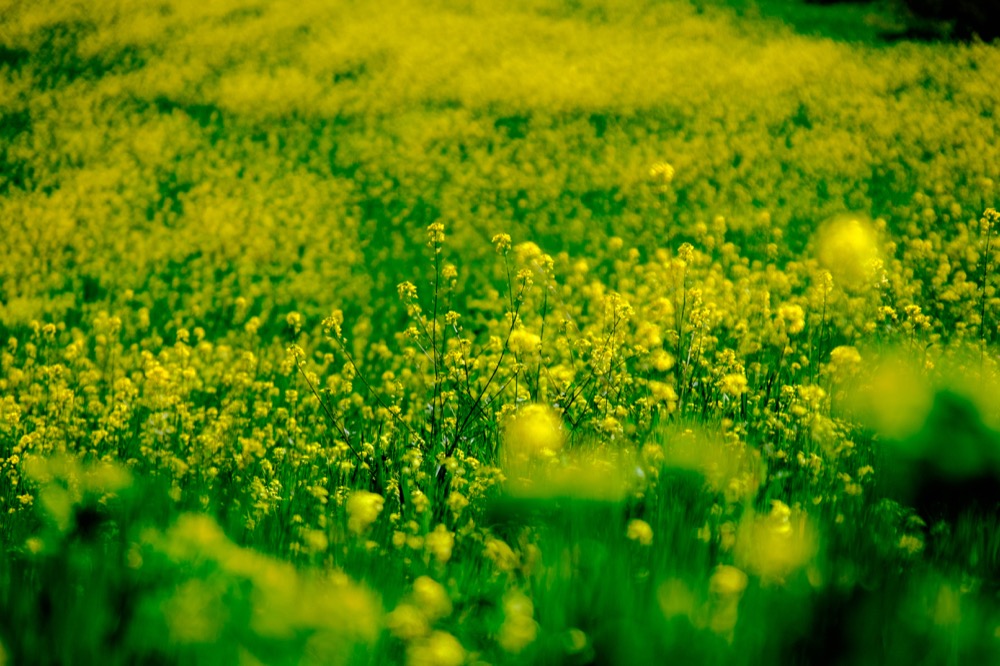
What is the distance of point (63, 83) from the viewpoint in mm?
16203

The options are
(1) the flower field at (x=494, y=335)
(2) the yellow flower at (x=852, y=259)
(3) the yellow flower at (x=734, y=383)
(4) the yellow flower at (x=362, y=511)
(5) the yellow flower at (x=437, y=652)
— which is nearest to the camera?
(5) the yellow flower at (x=437, y=652)

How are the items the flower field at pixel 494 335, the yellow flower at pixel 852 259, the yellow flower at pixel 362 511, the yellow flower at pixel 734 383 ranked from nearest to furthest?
the flower field at pixel 494 335, the yellow flower at pixel 362 511, the yellow flower at pixel 734 383, the yellow flower at pixel 852 259

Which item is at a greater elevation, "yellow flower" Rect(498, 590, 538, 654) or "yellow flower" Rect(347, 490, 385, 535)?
"yellow flower" Rect(498, 590, 538, 654)

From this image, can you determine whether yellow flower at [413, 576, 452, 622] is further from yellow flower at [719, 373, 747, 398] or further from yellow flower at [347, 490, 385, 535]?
yellow flower at [719, 373, 747, 398]

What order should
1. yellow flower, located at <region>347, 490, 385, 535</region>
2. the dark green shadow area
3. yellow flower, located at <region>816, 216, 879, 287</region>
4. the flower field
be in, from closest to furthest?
1. the flower field
2. yellow flower, located at <region>347, 490, 385, 535</region>
3. yellow flower, located at <region>816, 216, 879, 287</region>
4. the dark green shadow area

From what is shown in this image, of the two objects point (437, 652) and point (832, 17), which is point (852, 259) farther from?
point (832, 17)

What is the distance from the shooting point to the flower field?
169cm

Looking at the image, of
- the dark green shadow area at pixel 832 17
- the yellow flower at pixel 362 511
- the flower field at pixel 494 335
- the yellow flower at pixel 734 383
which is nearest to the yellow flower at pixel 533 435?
the flower field at pixel 494 335

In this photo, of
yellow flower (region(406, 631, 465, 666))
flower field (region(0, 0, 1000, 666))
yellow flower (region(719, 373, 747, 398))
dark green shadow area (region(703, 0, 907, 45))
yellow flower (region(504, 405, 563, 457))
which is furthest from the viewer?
dark green shadow area (region(703, 0, 907, 45))

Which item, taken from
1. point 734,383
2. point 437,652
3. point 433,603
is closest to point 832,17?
point 734,383

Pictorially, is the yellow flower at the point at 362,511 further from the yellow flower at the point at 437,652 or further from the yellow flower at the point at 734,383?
the yellow flower at the point at 734,383

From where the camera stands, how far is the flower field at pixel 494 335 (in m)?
1.69

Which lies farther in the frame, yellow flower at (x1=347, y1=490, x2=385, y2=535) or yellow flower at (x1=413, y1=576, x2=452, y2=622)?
yellow flower at (x1=347, y1=490, x2=385, y2=535)

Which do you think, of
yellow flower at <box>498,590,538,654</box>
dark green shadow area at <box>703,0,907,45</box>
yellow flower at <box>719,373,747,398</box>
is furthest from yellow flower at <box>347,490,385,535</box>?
dark green shadow area at <box>703,0,907,45</box>
